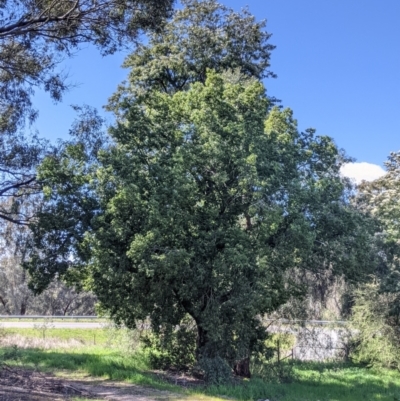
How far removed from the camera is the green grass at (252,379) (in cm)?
1127

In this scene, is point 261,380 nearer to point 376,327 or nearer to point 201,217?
point 201,217

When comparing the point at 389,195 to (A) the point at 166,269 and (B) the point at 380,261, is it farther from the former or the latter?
(A) the point at 166,269

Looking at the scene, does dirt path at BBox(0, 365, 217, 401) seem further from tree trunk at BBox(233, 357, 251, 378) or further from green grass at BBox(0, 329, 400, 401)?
tree trunk at BBox(233, 357, 251, 378)

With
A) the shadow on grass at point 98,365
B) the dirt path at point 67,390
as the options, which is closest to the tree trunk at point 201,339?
the shadow on grass at point 98,365

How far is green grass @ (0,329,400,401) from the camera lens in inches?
444

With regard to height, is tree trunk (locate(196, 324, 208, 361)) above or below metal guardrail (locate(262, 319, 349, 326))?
below

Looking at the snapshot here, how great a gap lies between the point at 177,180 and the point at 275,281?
12.7ft

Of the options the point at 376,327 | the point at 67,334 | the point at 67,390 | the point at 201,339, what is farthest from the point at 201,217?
the point at 67,334

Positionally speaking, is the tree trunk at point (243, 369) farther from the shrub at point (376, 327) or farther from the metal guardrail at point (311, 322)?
the shrub at point (376, 327)

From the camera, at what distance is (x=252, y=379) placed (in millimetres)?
13383

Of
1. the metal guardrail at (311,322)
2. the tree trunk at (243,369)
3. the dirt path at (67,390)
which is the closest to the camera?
the dirt path at (67,390)

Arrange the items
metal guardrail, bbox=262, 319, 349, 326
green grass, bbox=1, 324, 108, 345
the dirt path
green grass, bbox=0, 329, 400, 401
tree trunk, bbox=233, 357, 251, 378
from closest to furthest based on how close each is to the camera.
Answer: the dirt path, green grass, bbox=0, 329, 400, 401, tree trunk, bbox=233, 357, 251, 378, metal guardrail, bbox=262, 319, 349, 326, green grass, bbox=1, 324, 108, 345

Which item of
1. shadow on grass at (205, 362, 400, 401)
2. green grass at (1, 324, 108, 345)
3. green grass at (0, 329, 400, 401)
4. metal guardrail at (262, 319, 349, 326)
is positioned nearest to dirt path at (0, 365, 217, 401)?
green grass at (0, 329, 400, 401)

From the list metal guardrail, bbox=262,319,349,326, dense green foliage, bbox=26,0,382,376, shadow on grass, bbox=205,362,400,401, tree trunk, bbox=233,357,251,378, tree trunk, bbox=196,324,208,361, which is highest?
dense green foliage, bbox=26,0,382,376
